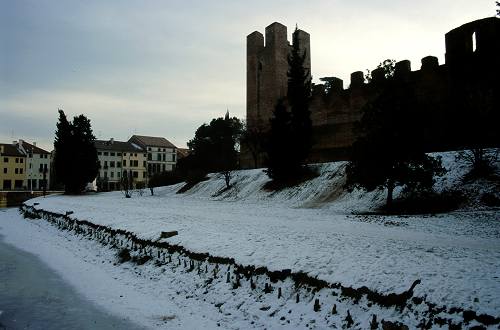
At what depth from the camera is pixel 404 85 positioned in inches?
701

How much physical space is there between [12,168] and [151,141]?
28643 mm

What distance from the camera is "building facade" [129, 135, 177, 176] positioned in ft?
281

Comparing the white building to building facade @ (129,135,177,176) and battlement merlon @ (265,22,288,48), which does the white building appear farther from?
battlement merlon @ (265,22,288,48)

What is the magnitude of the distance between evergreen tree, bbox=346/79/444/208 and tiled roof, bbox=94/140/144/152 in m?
73.0

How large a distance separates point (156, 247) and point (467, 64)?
80.4ft

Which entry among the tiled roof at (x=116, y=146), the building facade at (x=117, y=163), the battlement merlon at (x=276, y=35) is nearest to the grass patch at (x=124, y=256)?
the battlement merlon at (x=276, y=35)

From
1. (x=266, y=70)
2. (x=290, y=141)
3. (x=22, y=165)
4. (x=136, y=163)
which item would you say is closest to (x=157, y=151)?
(x=136, y=163)

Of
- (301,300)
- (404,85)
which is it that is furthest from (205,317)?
(404,85)

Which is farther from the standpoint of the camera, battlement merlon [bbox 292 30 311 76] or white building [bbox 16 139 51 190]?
white building [bbox 16 139 51 190]

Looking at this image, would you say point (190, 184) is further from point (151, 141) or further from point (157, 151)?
point (151, 141)

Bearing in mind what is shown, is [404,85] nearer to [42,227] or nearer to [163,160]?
[42,227]

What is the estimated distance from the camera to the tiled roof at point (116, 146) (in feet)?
266

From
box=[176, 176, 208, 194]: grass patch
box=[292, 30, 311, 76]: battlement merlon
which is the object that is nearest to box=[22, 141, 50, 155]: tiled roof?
box=[176, 176, 208, 194]: grass patch

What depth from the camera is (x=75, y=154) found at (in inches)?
1945
